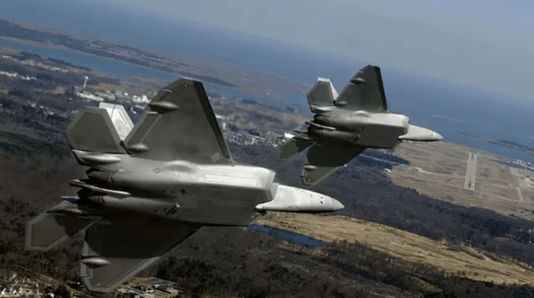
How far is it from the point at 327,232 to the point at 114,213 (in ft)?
206

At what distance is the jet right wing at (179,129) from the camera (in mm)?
14039

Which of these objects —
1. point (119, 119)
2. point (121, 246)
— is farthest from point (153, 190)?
point (119, 119)

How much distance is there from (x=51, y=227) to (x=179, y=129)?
3.78 metres

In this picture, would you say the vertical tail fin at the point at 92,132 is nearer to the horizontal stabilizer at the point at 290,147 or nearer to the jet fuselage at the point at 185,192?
the jet fuselage at the point at 185,192

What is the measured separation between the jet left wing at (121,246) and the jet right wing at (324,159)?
10.2m

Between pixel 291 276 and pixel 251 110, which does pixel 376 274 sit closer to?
pixel 291 276

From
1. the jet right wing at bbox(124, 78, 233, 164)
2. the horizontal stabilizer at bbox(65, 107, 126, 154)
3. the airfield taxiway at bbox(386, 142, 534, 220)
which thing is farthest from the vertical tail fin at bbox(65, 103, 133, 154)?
the airfield taxiway at bbox(386, 142, 534, 220)

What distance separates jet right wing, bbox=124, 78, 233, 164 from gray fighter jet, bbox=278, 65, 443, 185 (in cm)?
956

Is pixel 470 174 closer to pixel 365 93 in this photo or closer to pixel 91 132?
pixel 365 93

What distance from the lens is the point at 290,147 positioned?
2409cm

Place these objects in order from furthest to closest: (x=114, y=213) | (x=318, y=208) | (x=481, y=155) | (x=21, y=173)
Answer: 1. (x=481, y=155)
2. (x=21, y=173)
3. (x=318, y=208)
4. (x=114, y=213)

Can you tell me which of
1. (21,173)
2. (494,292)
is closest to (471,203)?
(494,292)

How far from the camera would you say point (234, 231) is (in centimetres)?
5962

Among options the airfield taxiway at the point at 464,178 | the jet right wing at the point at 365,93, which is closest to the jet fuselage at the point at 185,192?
the jet right wing at the point at 365,93
